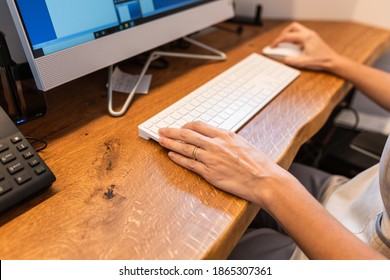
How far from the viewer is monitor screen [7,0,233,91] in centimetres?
57

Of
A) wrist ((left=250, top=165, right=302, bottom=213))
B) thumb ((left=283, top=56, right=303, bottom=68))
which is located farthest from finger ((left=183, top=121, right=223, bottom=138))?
thumb ((left=283, top=56, right=303, bottom=68))

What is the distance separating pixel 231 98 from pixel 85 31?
36 centimetres

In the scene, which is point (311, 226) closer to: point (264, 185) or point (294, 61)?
point (264, 185)

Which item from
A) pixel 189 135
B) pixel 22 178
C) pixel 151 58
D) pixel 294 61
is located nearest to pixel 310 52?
pixel 294 61

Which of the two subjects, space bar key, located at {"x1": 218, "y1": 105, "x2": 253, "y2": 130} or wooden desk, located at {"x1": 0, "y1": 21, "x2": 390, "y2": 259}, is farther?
space bar key, located at {"x1": 218, "y1": 105, "x2": 253, "y2": 130}

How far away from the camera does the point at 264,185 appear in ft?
1.71

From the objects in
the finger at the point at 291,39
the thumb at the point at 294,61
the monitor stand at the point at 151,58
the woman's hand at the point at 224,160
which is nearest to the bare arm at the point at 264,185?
the woman's hand at the point at 224,160

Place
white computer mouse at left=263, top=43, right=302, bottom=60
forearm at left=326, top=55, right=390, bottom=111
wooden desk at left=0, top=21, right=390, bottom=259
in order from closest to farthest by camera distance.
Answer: wooden desk at left=0, top=21, right=390, bottom=259 → forearm at left=326, top=55, right=390, bottom=111 → white computer mouse at left=263, top=43, right=302, bottom=60

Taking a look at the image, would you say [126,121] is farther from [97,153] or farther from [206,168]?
[206,168]

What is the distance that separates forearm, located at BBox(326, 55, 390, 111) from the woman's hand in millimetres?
512

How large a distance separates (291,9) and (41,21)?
112 cm

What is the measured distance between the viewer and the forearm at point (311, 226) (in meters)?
0.47

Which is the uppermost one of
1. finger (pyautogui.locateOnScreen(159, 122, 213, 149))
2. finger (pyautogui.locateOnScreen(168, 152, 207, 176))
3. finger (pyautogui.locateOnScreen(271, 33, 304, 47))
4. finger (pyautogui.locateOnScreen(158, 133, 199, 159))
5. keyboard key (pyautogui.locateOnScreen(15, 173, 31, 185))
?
keyboard key (pyautogui.locateOnScreen(15, 173, 31, 185))

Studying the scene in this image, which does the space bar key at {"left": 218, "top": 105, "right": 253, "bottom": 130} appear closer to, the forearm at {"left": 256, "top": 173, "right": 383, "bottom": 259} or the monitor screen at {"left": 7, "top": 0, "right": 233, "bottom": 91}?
the forearm at {"left": 256, "top": 173, "right": 383, "bottom": 259}
